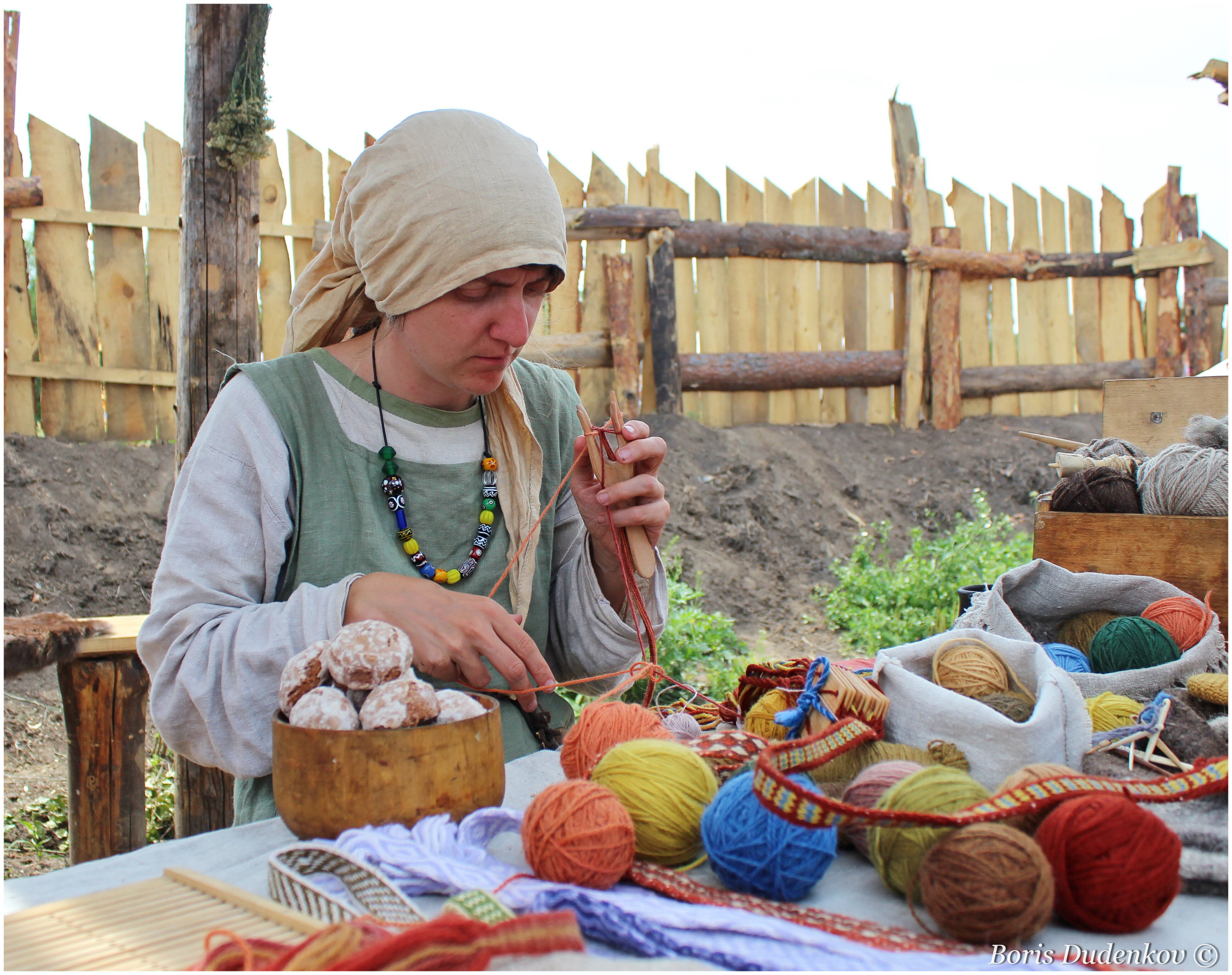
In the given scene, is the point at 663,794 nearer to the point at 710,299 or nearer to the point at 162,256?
the point at 162,256

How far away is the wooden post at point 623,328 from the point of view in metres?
5.81

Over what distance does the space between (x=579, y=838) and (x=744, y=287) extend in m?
5.83

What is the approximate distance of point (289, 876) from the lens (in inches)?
32.4

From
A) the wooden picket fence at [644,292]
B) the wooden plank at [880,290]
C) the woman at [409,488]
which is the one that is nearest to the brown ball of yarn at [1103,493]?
the woman at [409,488]

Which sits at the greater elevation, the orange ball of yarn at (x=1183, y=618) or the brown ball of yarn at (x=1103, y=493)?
the brown ball of yarn at (x=1103, y=493)

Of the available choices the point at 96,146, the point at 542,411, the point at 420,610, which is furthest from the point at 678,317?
the point at 420,610

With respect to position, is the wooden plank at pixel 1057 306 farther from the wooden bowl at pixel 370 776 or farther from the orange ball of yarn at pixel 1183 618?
the wooden bowl at pixel 370 776

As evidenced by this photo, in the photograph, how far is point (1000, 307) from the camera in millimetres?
7074

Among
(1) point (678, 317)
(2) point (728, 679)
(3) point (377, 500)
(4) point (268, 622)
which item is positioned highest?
(1) point (678, 317)

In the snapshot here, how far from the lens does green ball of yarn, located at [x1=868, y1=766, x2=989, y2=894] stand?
2.73 ft

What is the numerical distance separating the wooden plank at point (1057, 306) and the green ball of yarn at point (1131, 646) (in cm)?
653

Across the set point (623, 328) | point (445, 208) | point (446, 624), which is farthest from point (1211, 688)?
point (623, 328)

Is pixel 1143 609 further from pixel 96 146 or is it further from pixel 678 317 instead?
pixel 96 146

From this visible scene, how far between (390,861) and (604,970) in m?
0.23
